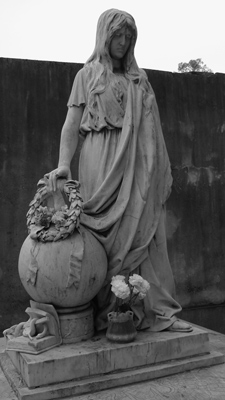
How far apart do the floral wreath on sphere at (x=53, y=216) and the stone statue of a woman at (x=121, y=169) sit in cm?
12

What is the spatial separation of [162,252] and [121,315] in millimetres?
773

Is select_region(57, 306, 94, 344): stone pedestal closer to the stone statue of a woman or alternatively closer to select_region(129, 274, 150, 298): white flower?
the stone statue of a woman

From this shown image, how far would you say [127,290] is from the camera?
3158 millimetres

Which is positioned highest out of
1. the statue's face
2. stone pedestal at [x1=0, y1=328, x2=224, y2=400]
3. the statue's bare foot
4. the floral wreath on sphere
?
the statue's face

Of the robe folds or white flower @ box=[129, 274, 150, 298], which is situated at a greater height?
the robe folds

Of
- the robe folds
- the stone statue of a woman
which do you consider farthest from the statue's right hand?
the robe folds

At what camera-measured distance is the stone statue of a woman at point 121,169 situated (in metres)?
3.53

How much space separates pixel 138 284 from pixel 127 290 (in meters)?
0.15

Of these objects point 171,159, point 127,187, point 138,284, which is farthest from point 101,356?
point 171,159

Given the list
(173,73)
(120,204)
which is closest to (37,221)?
(120,204)

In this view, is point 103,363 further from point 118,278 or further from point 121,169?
point 121,169

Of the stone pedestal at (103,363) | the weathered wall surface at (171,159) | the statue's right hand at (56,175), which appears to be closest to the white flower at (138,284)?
the stone pedestal at (103,363)

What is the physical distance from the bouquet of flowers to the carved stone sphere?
0.17 m

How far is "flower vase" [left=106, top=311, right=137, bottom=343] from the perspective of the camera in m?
3.21
